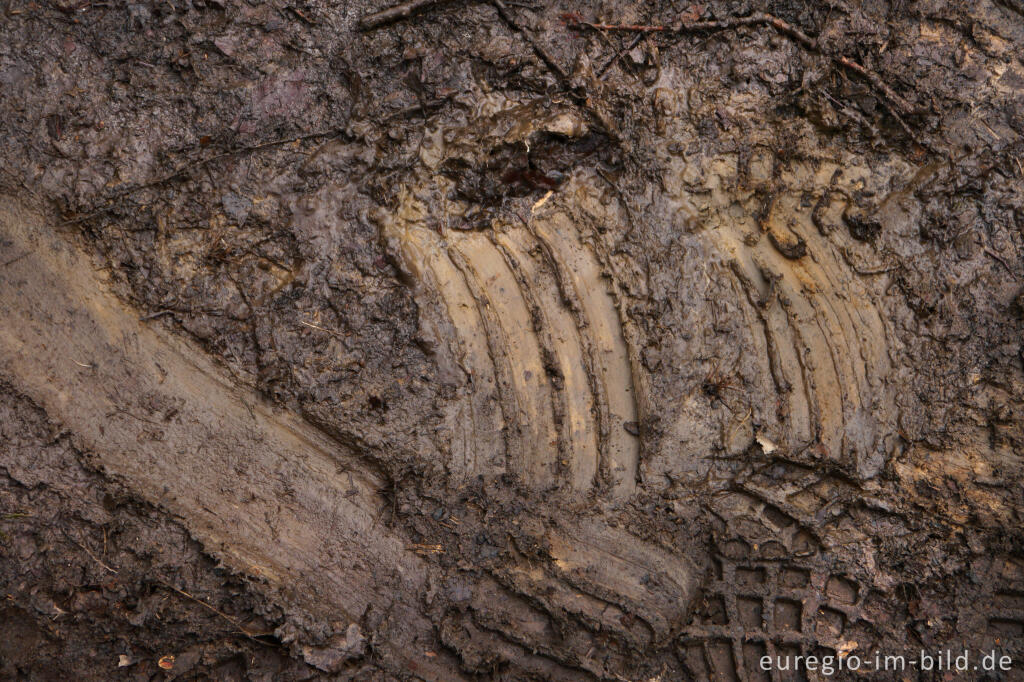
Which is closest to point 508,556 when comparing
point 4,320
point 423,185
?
point 423,185

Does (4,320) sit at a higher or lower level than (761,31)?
lower

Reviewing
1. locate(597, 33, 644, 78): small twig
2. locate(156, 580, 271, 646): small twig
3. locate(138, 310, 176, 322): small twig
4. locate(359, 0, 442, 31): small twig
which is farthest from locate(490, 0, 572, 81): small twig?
locate(156, 580, 271, 646): small twig

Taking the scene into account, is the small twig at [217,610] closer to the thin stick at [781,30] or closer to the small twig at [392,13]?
the small twig at [392,13]

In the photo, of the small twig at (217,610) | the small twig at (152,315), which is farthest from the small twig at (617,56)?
the small twig at (217,610)

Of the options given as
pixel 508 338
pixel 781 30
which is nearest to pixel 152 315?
pixel 508 338

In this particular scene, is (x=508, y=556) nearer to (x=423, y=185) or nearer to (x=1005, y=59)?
(x=423, y=185)
